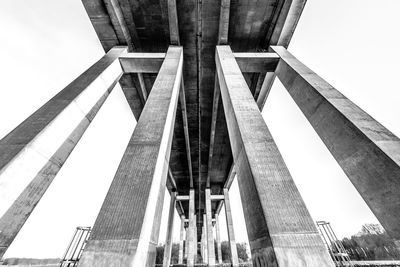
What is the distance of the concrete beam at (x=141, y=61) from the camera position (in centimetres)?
688

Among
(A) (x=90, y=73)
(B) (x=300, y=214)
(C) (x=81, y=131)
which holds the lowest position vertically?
(B) (x=300, y=214)

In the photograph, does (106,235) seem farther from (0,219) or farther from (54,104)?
(54,104)

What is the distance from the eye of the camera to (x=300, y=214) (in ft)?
8.28

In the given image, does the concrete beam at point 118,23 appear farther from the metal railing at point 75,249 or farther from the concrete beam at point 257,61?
the metal railing at point 75,249

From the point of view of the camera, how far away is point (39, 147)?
3576 mm

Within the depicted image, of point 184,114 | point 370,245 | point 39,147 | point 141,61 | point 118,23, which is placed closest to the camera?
point 39,147

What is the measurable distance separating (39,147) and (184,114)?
23.0 ft

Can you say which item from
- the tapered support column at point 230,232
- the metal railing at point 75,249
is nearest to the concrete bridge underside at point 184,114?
the metal railing at point 75,249

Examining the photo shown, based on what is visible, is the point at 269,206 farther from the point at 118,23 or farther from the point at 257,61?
the point at 118,23

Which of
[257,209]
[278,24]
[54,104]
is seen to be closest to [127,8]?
[54,104]

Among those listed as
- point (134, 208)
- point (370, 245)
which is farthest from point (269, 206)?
point (370, 245)

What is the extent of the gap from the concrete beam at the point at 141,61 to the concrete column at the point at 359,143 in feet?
18.9

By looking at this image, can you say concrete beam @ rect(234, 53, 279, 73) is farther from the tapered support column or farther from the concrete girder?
the tapered support column

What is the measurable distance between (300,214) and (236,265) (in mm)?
15752
